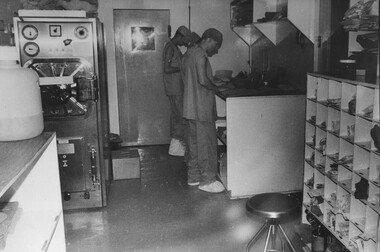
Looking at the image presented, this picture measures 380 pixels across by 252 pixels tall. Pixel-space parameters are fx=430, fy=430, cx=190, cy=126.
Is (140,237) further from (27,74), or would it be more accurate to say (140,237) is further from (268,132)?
(27,74)

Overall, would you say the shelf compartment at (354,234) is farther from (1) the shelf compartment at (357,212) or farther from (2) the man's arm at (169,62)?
(2) the man's arm at (169,62)

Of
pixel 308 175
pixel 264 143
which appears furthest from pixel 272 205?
pixel 264 143

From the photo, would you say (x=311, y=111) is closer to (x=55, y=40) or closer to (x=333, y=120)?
(x=333, y=120)

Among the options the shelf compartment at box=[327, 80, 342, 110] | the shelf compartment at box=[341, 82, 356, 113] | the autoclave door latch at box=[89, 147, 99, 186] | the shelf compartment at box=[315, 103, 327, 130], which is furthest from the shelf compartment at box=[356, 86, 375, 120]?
the autoclave door latch at box=[89, 147, 99, 186]

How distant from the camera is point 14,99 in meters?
1.97

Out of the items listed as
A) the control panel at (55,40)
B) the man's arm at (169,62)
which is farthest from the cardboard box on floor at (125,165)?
the control panel at (55,40)

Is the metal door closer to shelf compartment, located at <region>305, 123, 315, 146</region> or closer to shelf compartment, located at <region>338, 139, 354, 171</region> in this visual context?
shelf compartment, located at <region>305, 123, 315, 146</region>

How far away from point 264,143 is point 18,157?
3194 millimetres

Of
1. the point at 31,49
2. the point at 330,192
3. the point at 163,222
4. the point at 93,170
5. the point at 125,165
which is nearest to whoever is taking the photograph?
the point at 330,192

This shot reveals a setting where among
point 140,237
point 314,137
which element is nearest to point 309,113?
point 314,137

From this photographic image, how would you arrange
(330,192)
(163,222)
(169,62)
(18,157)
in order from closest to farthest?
1. (18,157)
2. (330,192)
3. (163,222)
4. (169,62)

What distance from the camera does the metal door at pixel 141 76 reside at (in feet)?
21.5

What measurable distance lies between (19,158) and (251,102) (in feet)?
10.0

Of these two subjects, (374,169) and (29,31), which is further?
(29,31)
